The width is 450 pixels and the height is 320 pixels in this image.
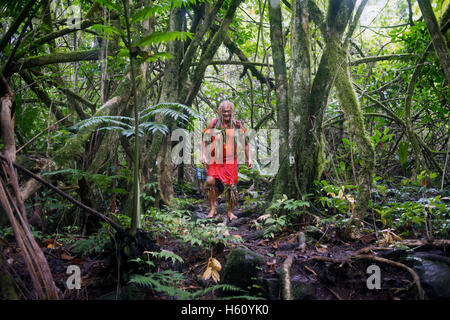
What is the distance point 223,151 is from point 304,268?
2.87m

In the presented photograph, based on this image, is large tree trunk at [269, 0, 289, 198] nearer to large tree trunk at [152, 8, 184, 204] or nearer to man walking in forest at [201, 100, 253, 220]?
man walking in forest at [201, 100, 253, 220]

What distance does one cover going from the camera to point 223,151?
5.24 m

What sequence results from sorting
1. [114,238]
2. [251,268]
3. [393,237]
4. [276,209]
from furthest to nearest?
1. [276,209]
2. [393,237]
3. [251,268]
4. [114,238]

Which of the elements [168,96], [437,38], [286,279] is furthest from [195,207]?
[437,38]

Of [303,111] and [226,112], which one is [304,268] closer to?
[303,111]

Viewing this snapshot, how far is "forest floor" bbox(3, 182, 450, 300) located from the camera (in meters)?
2.24

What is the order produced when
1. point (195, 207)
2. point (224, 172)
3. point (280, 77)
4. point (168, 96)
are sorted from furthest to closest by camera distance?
point (195, 207)
point (224, 172)
point (168, 96)
point (280, 77)

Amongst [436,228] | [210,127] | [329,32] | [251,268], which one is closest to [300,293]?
[251,268]

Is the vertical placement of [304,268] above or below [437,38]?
below

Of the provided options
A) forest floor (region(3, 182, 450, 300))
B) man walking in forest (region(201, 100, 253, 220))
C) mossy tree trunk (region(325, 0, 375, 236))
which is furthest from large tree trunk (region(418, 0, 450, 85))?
man walking in forest (region(201, 100, 253, 220))

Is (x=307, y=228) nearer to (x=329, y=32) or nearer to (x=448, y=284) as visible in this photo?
(x=448, y=284)

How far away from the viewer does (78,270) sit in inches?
96.4

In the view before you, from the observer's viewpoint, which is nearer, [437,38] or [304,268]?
[304,268]
